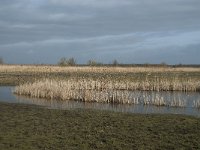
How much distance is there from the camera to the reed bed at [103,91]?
84.3 ft

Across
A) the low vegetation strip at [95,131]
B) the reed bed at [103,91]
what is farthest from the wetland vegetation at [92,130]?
the reed bed at [103,91]

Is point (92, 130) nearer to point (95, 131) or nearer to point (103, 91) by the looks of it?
point (95, 131)

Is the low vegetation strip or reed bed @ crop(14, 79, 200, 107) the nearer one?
the low vegetation strip

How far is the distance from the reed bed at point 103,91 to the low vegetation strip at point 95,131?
5790 millimetres

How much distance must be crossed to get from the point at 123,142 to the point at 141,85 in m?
21.6

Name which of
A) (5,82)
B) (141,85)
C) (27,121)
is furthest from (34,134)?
(5,82)

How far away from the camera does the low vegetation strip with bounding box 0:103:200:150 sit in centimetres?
1280

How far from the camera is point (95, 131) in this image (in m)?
15.0

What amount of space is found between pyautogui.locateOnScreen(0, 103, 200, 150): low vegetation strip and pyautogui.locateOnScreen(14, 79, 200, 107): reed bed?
19.0 ft

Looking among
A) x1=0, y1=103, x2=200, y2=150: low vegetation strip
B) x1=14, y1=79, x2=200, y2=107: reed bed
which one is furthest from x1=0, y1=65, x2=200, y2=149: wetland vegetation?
x1=14, y1=79, x2=200, y2=107: reed bed

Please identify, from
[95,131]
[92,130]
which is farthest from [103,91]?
[95,131]

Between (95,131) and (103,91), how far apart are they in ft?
51.5

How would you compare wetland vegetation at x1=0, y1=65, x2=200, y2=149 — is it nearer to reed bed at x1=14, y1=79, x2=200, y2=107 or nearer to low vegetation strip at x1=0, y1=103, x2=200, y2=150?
low vegetation strip at x1=0, y1=103, x2=200, y2=150

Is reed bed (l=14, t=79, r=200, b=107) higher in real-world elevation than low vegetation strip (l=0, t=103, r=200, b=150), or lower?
higher
